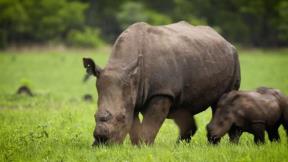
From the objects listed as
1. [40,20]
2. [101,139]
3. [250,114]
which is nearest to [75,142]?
[101,139]

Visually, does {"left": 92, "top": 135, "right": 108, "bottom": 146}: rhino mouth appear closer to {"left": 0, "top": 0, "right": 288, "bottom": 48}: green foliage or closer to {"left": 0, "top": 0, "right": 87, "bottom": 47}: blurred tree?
{"left": 0, "top": 0, "right": 288, "bottom": 48}: green foliage

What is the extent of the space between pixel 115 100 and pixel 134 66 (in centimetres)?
63

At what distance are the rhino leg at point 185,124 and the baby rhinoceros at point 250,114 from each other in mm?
768

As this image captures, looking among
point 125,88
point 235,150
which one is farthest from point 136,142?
point 235,150

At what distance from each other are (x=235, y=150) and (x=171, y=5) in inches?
2786

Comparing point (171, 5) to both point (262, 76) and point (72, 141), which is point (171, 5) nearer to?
point (262, 76)

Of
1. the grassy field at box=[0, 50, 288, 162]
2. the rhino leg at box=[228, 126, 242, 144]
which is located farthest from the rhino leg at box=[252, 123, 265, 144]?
the rhino leg at box=[228, 126, 242, 144]

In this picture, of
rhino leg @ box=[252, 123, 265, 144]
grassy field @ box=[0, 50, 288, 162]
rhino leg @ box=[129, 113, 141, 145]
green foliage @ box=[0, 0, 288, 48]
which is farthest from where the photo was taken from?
green foliage @ box=[0, 0, 288, 48]

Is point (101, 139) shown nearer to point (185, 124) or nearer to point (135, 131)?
point (135, 131)

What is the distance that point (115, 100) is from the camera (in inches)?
344

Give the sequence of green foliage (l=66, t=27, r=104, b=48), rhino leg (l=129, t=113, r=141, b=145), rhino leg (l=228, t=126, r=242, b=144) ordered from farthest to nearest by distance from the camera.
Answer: green foliage (l=66, t=27, r=104, b=48) < rhino leg (l=228, t=126, r=242, b=144) < rhino leg (l=129, t=113, r=141, b=145)

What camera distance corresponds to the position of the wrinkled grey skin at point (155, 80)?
877 centimetres

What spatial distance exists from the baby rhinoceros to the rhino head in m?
1.57

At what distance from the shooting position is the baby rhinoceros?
30.6 feet
